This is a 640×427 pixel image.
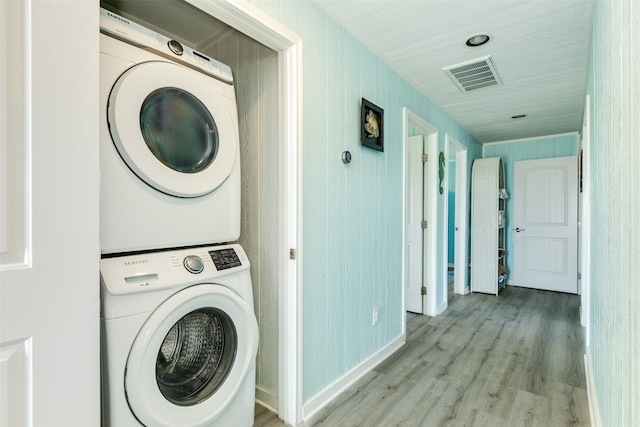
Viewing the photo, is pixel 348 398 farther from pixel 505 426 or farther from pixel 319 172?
pixel 319 172

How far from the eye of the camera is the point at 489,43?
7.22 feet

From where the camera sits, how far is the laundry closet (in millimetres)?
1786

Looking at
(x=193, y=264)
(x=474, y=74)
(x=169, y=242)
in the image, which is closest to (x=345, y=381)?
(x=193, y=264)

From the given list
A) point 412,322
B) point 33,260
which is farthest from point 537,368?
point 33,260

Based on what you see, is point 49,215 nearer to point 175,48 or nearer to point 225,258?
point 225,258

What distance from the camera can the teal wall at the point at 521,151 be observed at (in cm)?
470

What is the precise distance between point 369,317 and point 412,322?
1242mm

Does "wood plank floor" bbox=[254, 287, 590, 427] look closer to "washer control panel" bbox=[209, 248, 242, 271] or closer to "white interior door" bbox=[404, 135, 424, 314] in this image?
"white interior door" bbox=[404, 135, 424, 314]

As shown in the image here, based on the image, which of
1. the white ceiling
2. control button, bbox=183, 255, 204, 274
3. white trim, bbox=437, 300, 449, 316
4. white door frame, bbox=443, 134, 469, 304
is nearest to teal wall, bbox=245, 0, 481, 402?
the white ceiling

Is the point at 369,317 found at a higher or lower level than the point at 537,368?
higher

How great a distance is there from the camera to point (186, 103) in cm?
137

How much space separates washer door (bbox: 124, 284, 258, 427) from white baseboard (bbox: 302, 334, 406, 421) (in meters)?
0.57

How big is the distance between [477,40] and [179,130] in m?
2.03

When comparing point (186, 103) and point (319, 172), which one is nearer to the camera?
point (186, 103)
